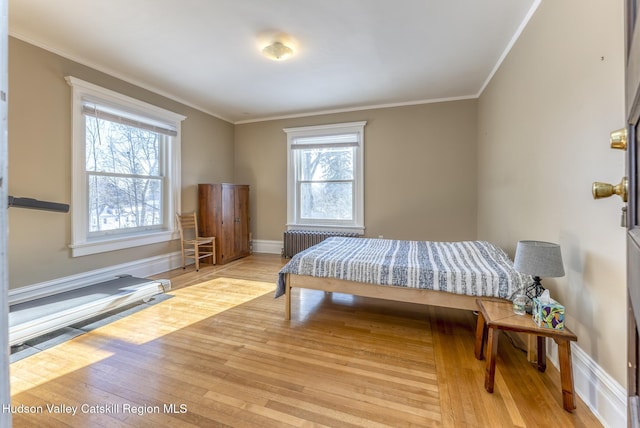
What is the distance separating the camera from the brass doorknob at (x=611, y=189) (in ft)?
2.19

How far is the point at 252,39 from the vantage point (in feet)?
8.63

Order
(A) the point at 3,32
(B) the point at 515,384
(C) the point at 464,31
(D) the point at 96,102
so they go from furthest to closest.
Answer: (D) the point at 96,102 < (C) the point at 464,31 < (B) the point at 515,384 < (A) the point at 3,32

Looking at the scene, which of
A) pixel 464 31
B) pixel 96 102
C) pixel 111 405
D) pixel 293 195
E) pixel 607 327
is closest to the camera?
pixel 607 327

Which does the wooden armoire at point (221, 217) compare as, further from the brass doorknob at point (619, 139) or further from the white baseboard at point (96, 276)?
the brass doorknob at point (619, 139)

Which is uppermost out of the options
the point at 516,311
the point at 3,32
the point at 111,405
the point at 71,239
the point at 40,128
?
the point at 40,128

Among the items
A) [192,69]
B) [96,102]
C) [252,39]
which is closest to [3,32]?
[252,39]

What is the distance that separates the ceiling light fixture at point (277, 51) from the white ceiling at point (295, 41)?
109 millimetres

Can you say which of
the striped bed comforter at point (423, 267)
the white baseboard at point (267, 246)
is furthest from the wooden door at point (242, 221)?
the striped bed comforter at point (423, 267)

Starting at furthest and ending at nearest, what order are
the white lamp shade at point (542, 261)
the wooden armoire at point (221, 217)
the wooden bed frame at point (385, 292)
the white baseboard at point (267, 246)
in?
the white baseboard at point (267, 246) < the wooden armoire at point (221, 217) < the wooden bed frame at point (385, 292) < the white lamp shade at point (542, 261)

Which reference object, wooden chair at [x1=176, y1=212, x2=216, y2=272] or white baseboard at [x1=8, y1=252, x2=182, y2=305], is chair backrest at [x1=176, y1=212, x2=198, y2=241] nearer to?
wooden chair at [x1=176, y1=212, x2=216, y2=272]

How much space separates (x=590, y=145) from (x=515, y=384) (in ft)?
4.77

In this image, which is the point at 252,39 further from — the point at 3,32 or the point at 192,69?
the point at 3,32

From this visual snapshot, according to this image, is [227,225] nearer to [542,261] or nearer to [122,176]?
[122,176]

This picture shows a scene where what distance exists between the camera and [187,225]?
4371 mm
